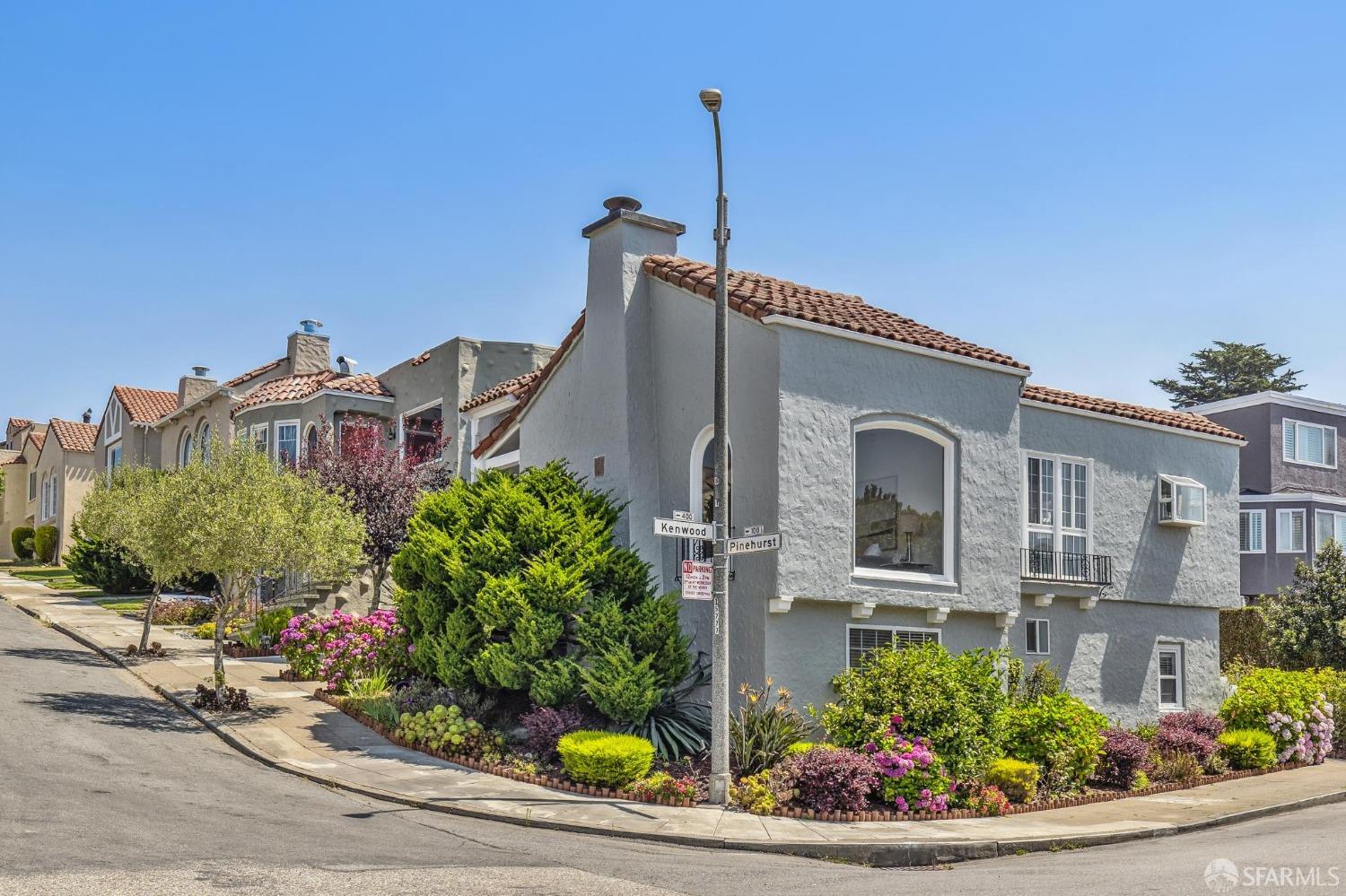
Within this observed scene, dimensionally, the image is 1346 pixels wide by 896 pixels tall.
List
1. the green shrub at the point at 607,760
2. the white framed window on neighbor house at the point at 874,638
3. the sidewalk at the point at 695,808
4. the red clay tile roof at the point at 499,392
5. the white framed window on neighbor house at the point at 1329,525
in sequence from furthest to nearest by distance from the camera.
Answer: the white framed window on neighbor house at the point at 1329,525, the red clay tile roof at the point at 499,392, the white framed window on neighbor house at the point at 874,638, the green shrub at the point at 607,760, the sidewalk at the point at 695,808

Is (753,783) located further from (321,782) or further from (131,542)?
(131,542)

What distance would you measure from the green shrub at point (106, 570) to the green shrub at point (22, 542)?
18.0 metres

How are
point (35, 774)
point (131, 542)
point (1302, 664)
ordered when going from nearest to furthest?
point (35, 774)
point (131, 542)
point (1302, 664)

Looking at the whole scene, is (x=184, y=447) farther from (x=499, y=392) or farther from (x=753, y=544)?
(x=753, y=544)

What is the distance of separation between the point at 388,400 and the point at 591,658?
17226 millimetres

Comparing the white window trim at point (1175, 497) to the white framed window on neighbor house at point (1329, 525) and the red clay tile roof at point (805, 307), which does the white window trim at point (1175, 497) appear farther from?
the white framed window on neighbor house at point (1329, 525)

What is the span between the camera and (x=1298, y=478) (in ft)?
122

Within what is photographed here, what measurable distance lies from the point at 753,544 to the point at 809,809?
3019mm

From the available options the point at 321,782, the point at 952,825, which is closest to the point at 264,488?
the point at 321,782

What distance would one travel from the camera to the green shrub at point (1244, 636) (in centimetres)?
2997

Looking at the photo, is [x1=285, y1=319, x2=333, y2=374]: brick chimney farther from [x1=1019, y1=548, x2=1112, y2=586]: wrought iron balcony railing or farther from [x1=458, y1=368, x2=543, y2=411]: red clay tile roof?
[x1=1019, y1=548, x2=1112, y2=586]: wrought iron balcony railing

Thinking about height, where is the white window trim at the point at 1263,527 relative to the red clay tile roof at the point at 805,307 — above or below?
below

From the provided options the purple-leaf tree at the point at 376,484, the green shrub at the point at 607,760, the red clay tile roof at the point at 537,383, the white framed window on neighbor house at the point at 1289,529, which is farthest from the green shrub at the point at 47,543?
the white framed window on neighbor house at the point at 1289,529

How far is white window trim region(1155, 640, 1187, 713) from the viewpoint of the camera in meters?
20.9
